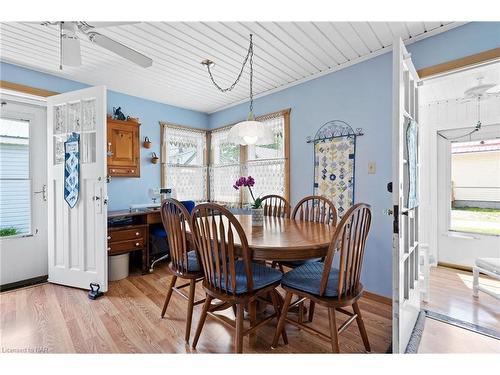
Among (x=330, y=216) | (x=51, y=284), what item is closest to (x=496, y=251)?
(x=330, y=216)

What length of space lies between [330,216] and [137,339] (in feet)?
6.14

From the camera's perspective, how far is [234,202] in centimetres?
385

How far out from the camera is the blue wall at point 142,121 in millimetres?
2883

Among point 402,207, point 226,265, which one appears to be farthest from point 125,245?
point 402,207

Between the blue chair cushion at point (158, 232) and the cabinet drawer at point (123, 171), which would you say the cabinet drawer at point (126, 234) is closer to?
the blue chair cushion at point (158, 232)

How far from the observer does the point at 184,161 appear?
4059 millimetres

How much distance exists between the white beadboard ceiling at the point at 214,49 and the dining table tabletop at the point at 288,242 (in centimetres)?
161

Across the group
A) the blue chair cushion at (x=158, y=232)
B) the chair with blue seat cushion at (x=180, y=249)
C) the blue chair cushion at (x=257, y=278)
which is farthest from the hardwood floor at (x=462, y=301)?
the blue chair cushion at (x=158, y=232)

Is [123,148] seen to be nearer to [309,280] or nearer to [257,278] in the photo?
[257,278]

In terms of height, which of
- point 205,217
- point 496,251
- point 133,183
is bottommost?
point 496,251

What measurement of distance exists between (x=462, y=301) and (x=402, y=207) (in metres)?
1.63
